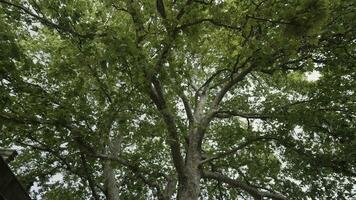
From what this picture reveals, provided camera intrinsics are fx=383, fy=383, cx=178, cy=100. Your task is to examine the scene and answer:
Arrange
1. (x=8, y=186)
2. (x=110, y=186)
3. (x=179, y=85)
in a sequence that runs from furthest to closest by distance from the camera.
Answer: (x=110, y=186) < (x=179, y=85) < (x=8, y=186)

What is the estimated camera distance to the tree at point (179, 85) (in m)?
9.47

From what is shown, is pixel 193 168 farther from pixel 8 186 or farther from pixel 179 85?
pixel 8 186

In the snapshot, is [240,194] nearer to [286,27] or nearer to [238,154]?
[238,154]

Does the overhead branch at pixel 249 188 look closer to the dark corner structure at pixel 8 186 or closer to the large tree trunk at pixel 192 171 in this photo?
the large tree trunk at pixel 192 171

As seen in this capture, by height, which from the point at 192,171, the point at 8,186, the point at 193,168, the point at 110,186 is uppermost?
the point at 110,186

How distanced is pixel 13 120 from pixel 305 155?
30.2ft

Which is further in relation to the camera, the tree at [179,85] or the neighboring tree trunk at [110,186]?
the neighboring tree trunk at [110,186]

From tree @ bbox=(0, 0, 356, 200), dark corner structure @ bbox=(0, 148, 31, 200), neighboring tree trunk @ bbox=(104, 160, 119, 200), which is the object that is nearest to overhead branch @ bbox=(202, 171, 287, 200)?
tree @ bbox=(0, 0, 356, 200)

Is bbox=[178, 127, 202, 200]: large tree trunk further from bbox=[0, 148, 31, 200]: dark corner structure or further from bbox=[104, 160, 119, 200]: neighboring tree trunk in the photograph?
bbox=[0, 148, 31, 200]: dark corner structure

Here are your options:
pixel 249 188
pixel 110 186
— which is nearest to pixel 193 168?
pixel 249 188

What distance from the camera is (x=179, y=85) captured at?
11.2m

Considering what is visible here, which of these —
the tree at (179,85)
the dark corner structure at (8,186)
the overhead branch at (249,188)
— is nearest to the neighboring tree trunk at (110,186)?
the tree at (179,85)

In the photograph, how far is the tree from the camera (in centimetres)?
947

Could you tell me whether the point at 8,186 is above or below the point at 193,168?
below
